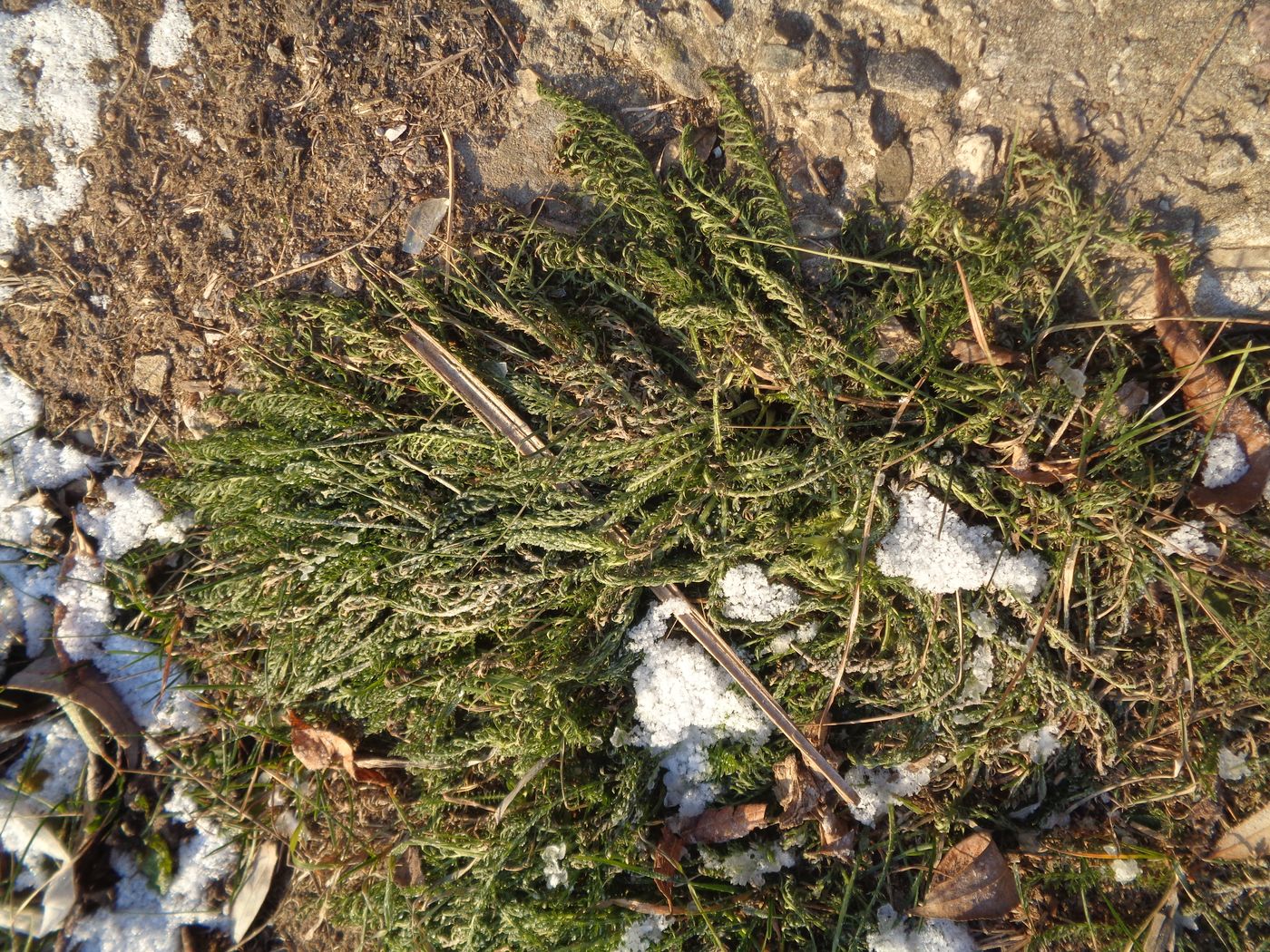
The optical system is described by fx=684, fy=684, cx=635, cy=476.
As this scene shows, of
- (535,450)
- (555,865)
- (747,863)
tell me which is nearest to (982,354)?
(535,450)

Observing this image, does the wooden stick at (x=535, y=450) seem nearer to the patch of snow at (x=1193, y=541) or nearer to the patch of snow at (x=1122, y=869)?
the patch of snow at (x=1122, y=869)

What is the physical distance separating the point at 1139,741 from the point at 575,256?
2536 millimetres

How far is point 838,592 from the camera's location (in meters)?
2.33

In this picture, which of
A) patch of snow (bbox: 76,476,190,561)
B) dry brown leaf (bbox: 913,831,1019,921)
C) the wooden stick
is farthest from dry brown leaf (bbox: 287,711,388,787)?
dry brown leaf (bbox: 913,831,1019,921)

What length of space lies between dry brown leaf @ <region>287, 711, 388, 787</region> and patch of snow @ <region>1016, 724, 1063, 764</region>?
229 centimetres

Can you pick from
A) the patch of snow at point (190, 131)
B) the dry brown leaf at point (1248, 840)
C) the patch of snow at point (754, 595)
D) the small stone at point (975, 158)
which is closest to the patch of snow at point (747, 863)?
the patch of snow at point (754, 595)

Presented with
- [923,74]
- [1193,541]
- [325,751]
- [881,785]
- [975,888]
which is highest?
[923,74]

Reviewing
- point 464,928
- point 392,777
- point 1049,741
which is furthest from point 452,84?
point 1049,741

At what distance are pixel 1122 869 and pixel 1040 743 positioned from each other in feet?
1.59

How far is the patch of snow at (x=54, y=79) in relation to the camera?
99.5 inches

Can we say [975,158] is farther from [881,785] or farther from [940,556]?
[881,785]

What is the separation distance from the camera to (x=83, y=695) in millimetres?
2629

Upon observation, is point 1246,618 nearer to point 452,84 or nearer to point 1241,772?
point 1241,772

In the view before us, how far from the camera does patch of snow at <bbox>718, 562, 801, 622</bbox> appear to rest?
91.6 inches
